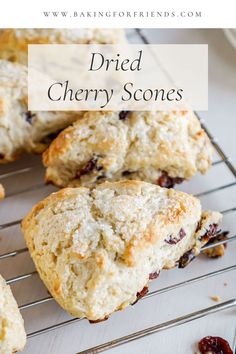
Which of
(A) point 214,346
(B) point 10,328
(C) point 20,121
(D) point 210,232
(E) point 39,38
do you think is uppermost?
(E) point 39,38

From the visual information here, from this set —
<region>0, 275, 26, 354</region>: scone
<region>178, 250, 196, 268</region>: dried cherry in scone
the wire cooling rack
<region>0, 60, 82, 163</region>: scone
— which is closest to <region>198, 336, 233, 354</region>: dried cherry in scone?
the wire cooling rack

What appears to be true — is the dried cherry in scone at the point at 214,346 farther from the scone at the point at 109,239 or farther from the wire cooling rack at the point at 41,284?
the scone at the point at 109,239

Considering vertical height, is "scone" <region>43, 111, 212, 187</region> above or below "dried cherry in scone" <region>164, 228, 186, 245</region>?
above

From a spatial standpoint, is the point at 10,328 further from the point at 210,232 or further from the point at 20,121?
the point at 20,121

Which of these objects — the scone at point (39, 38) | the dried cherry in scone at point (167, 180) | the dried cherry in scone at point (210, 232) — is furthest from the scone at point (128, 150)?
A: the scone at point (39, 38)

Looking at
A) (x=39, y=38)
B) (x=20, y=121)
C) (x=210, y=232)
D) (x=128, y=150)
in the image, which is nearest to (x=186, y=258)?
(x=210, y=232)

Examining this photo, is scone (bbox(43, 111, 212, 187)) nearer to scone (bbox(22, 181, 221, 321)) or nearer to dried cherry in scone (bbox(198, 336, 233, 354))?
scone (bbox(22, 181, 221, 321))
